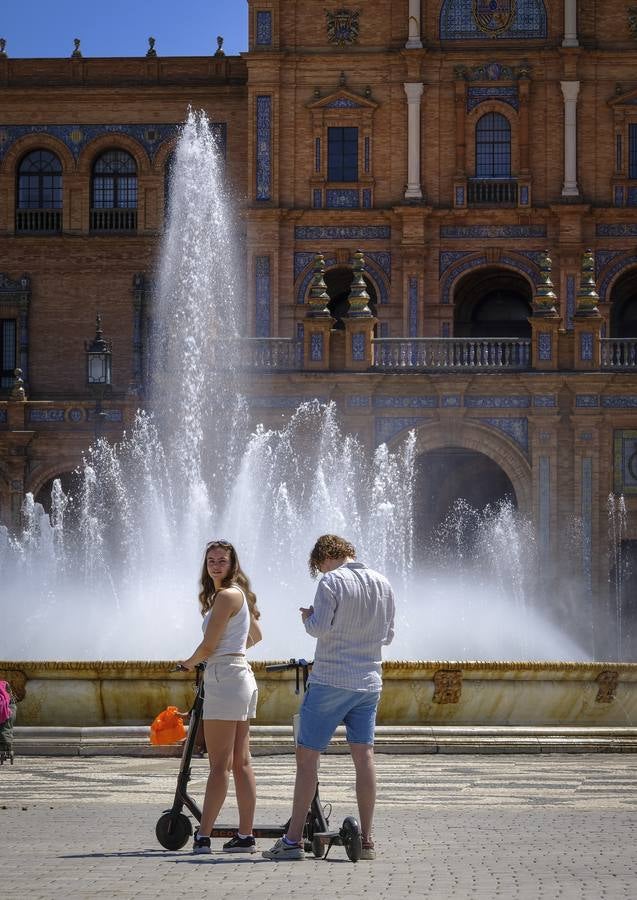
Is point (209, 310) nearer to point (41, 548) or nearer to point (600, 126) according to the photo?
point (41, 548)

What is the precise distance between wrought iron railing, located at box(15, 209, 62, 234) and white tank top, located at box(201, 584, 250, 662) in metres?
33.6

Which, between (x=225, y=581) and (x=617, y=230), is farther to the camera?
(x=617, y=230)

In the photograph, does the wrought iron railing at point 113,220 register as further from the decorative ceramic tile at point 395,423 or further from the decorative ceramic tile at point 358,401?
the decorative ceramic tile at point 395,423

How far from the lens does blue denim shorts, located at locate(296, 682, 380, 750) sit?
9297 millimetres

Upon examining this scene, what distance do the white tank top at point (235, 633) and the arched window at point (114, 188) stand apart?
3336 cm

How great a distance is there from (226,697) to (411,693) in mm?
6495

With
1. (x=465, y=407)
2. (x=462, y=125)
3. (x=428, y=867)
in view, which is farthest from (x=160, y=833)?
A: (x=462, y=125)

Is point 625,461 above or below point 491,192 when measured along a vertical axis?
below

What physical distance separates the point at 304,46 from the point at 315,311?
9.37 metres

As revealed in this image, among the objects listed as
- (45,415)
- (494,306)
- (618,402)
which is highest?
(494,306)

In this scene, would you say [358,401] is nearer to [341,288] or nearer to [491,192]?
[341,288]

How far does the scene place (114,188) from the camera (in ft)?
139

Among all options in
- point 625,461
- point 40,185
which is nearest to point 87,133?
point 40,185

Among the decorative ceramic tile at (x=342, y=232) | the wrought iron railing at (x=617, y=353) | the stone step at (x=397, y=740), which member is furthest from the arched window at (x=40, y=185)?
the stone step at (x=397, y=740)
